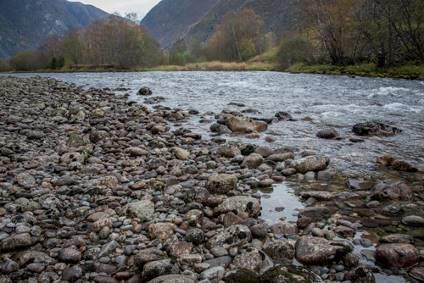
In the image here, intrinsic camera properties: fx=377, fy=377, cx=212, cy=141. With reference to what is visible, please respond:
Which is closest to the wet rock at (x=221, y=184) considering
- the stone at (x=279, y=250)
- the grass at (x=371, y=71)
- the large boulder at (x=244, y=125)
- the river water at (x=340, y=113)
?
the stone at (x=279, y=250)

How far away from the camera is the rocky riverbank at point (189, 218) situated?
15.4ft

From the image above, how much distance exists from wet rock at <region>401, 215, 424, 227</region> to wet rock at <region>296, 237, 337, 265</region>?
5.25ft

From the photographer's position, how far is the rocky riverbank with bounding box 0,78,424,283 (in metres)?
4.70

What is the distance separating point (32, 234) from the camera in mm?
5594

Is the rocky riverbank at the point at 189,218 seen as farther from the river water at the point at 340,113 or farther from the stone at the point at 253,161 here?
the river water at the point at 340,113

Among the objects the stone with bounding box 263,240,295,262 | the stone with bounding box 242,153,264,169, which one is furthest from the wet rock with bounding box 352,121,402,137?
the stone with bounding box 263,240,295,262

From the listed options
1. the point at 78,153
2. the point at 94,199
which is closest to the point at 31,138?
the point at 78,153

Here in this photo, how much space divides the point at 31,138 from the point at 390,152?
10.2m

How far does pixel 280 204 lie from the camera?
6785 mm

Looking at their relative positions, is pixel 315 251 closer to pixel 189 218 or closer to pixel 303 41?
pixel 189 218

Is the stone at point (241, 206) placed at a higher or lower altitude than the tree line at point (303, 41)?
lower

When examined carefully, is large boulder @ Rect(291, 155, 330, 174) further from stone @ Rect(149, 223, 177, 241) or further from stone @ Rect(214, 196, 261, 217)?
stone @ Rect(149, 223, 177, 241)

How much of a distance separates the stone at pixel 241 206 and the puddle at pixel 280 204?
7.3 inches

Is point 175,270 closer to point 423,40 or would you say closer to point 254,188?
point 254,188
